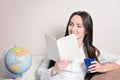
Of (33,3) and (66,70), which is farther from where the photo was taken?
(33,3)

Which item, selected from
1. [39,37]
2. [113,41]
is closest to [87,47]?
[113,41]

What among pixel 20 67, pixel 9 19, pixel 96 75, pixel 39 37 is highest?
pixel 9 19

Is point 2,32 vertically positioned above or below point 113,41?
above

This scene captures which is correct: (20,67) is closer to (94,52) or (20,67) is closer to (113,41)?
(94,52)

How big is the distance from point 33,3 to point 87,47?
0.62 meters

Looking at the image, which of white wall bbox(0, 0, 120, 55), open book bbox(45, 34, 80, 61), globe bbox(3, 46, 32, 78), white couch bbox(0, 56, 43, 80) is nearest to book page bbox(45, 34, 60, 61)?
open book bbox(45, 34, 80, 61)

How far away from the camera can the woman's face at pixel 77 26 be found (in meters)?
1.54

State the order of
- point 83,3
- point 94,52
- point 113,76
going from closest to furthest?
point 113,76 → point 94,52 → point 83,3

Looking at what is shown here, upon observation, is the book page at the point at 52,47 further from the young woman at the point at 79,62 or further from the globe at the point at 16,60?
the globe at the point at 16,60

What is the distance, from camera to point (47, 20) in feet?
6.41

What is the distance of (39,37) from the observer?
1991 mm

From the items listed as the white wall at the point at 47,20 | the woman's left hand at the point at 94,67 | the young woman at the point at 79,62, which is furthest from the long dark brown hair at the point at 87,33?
the white wall at the point at 47,20

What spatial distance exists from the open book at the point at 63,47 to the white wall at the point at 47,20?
545 millimetres

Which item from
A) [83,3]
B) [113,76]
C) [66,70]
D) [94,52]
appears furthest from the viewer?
[83,3]
